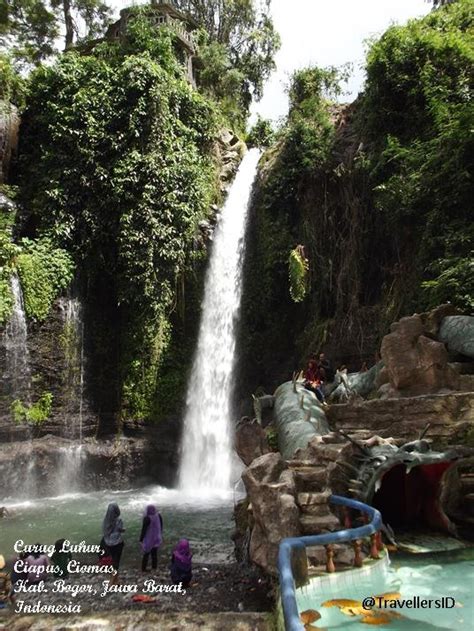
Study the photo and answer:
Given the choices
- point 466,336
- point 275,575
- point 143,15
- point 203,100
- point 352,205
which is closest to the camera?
point 275,575

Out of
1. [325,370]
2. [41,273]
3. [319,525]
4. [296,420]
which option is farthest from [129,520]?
[41,273]

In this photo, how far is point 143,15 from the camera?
21906 millimetres

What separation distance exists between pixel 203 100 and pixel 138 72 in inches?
112

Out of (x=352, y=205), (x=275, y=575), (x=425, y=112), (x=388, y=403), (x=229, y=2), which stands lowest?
(x=275, y=575)

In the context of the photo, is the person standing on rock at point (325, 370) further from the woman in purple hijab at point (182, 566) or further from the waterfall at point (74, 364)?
the waterfall at point (74, 364)

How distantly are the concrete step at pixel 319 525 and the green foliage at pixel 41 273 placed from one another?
12.8m

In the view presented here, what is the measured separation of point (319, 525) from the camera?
479 centimetres

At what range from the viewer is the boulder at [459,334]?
8.45 meters

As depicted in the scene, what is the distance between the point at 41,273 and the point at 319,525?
1344 cm

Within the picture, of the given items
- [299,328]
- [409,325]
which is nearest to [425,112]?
[299,328]

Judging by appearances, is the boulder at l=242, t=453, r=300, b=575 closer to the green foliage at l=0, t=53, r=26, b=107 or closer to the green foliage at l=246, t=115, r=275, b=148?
the green foliage at l=0, t=53, r=26, b=107

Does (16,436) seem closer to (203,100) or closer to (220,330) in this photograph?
(220,330)

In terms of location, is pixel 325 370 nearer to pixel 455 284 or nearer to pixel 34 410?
pixel 455 284

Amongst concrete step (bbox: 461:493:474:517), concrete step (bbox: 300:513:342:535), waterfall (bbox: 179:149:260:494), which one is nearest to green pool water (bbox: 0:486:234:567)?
waterfall (bbox: 179:149:260:494)
